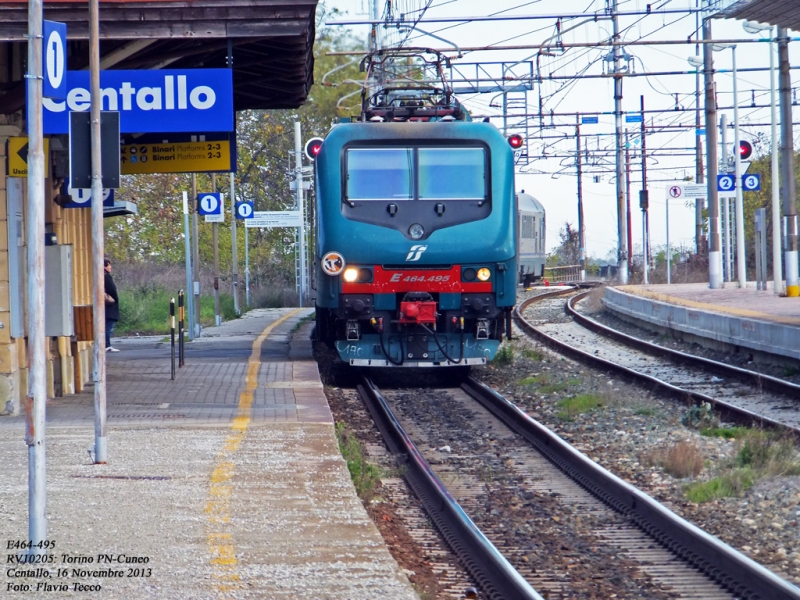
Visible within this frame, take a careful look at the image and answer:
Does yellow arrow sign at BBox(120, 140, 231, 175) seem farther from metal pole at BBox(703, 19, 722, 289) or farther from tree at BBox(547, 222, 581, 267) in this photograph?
tree at BBox(547, 222, 581, 267)

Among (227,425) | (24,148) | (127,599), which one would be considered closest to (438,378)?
(227,425)

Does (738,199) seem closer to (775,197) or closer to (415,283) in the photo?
(775,197)

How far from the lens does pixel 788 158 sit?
21562 millimetres

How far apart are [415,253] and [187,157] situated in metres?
2.88

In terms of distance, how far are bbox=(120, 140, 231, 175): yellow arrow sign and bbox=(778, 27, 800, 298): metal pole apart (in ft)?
43.8

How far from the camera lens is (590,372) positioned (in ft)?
49.0

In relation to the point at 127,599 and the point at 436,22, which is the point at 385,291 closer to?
the point at 127,599

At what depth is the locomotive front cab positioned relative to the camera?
41.1ft

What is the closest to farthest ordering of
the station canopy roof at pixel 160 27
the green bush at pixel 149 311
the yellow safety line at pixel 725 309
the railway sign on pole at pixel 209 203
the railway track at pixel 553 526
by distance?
the railway track at pixel 553 526 < the station canopy roof at pixel 160 27 < the yellow safety line at pixel 725 309 < the railway sign on pole at pixel 209 203 < the green bush at pixel 149 311

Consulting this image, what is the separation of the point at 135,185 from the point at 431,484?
37.8 meters

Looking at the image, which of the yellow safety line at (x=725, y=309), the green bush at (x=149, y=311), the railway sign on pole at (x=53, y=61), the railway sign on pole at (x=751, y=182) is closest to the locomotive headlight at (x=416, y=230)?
the yellow safety line at (x=725, y=309)

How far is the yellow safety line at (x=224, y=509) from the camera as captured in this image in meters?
4.82

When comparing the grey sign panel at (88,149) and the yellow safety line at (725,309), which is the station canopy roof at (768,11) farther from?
the grey sign panel at (88,149)

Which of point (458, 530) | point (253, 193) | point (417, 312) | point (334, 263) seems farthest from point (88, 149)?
point (253, 193)
